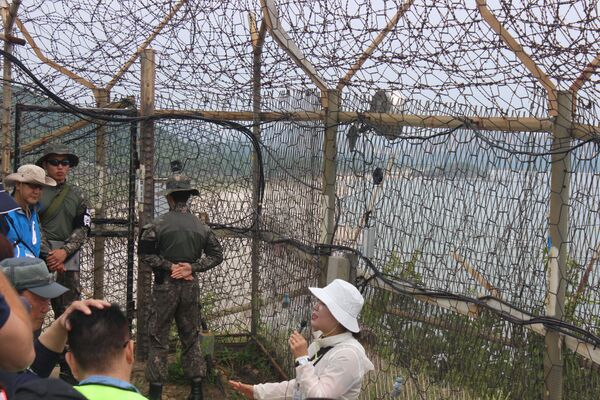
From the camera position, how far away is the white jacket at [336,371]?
11.4ft

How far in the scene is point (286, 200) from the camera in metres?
6.29

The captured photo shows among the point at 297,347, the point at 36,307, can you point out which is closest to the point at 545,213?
the point at 297,347

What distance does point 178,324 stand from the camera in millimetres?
6227

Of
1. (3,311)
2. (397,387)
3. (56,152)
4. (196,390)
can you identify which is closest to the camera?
(3,311)

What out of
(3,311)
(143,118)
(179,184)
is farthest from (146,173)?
(3,311)

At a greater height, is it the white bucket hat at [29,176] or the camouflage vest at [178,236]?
the white bucket hat at [29,176]

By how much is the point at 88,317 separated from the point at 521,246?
1.94 metres

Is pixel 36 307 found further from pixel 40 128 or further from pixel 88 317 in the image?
pixel 40 128

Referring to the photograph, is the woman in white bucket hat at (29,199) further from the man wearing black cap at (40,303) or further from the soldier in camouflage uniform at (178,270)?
the man wearing black cap at (40,303)

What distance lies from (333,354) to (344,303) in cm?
23

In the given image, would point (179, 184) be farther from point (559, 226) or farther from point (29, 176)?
point (559, 226)

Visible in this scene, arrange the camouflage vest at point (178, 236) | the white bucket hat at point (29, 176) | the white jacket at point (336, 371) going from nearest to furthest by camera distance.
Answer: the white jacket at point (336, 371) < the white bucket hat at point (29, 176) < the camouflage vest at point (178, 236)

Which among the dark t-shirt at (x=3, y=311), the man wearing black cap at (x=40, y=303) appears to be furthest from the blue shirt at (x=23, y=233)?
the dark t-shirt at (x=3, y=311)

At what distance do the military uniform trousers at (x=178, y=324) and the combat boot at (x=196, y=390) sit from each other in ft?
0.16
